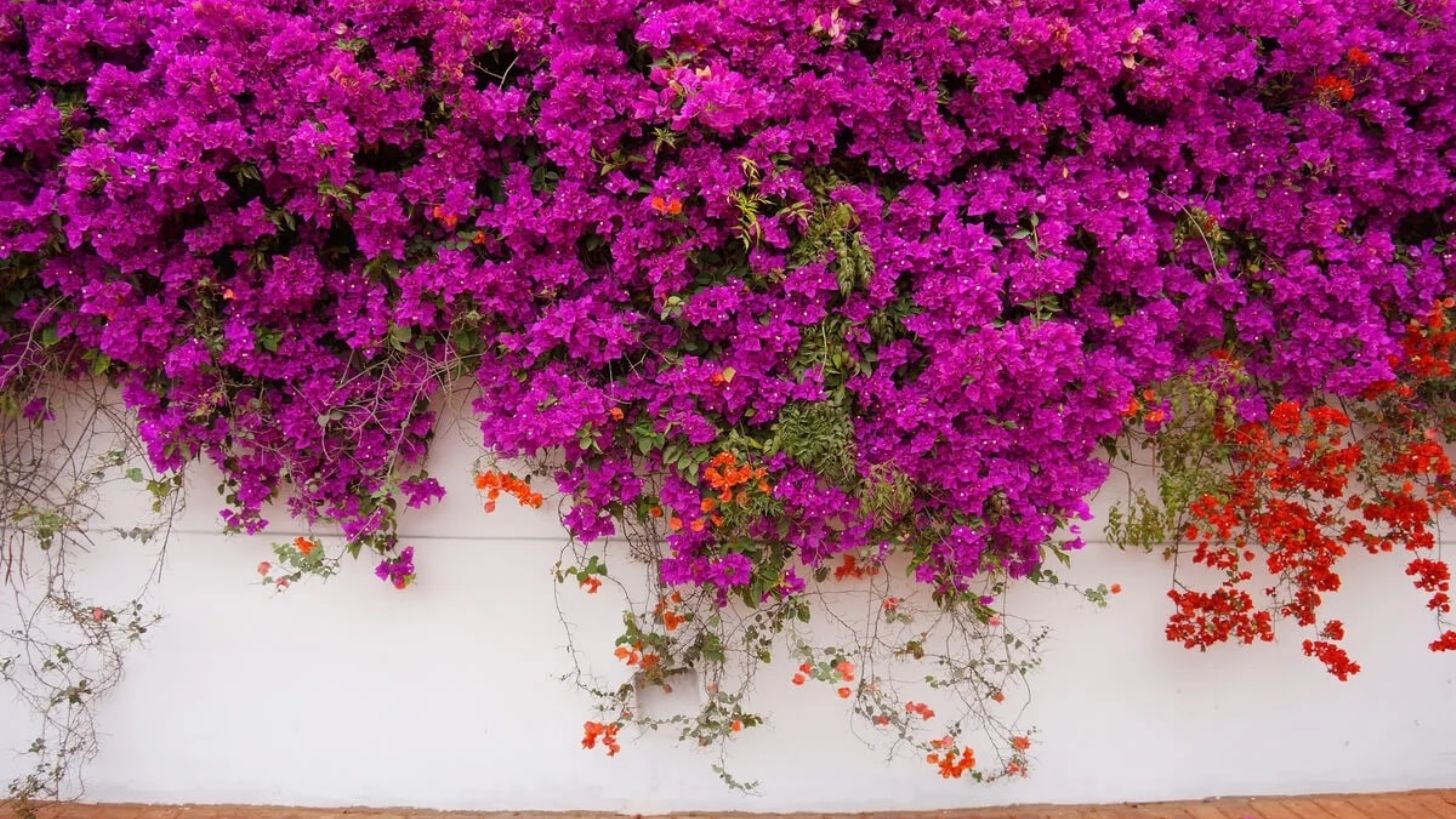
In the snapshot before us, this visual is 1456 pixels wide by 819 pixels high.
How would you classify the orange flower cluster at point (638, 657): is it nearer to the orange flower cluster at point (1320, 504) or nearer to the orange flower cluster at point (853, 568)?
the orange flower cluster at point (853, 568)

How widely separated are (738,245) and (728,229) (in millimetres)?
120

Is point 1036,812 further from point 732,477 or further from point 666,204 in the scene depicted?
point 666,204

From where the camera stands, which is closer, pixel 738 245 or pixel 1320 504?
pixel 738 245

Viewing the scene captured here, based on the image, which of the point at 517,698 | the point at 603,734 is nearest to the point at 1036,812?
the point at 603,734

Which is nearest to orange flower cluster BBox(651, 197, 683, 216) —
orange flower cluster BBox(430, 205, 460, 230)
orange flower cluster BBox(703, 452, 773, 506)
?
orange flower cluster BBox(430, 205, 460, 230)

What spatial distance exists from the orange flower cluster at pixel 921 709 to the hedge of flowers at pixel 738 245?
38 cm

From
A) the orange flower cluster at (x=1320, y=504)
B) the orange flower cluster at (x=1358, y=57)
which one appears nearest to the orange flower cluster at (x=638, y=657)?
the orange flower cluster at (x=1320, y=504)

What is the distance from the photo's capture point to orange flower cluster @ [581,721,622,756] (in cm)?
309

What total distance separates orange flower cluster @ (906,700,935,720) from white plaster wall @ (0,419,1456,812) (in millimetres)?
254

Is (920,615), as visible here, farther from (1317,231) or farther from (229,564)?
(229,564)

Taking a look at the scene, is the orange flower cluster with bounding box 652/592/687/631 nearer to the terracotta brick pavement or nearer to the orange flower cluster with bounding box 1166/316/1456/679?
the terracotta brick pavement

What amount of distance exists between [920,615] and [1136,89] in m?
1.94

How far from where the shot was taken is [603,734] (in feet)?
10.8

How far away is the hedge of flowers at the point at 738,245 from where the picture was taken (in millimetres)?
2758
